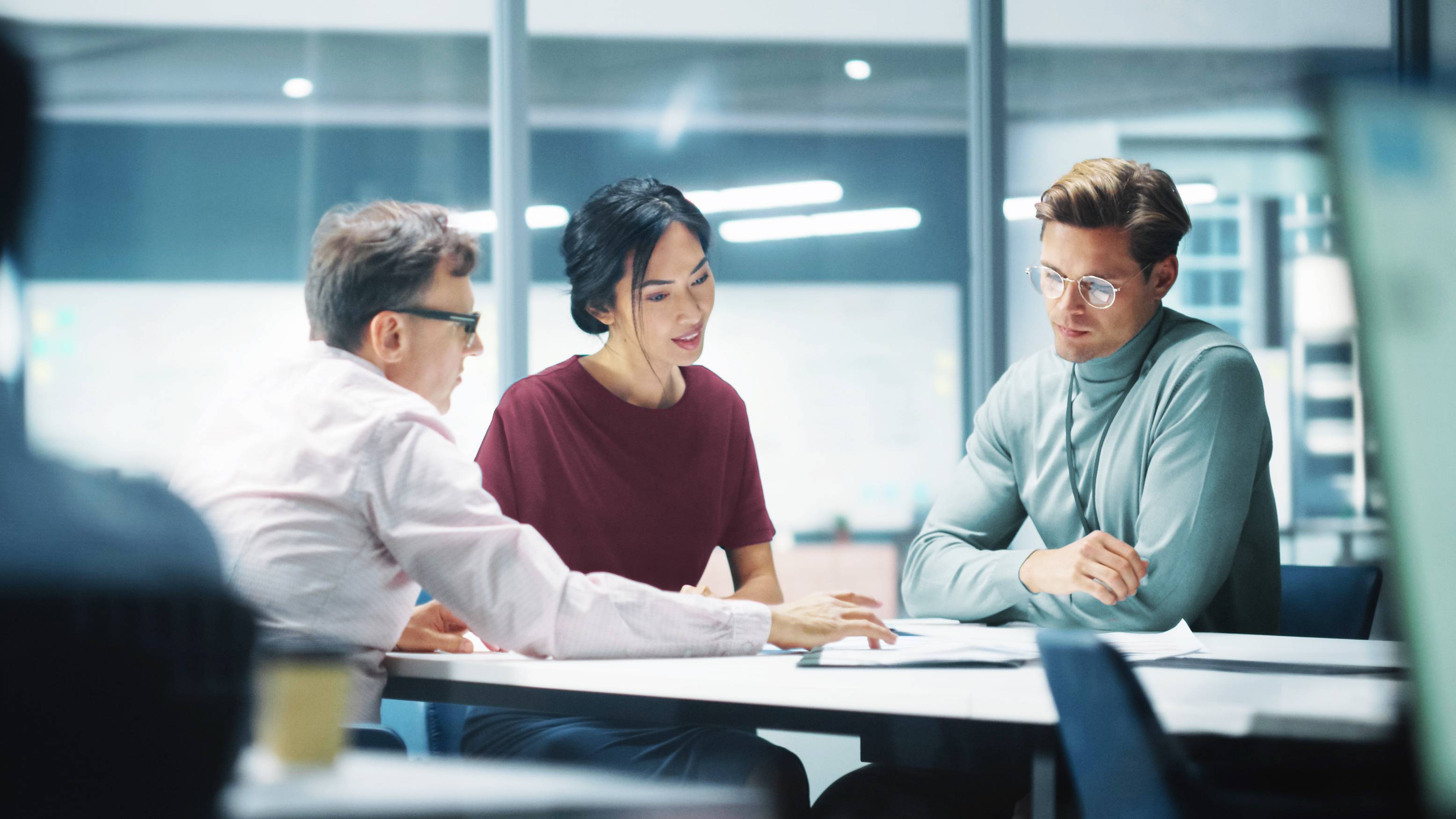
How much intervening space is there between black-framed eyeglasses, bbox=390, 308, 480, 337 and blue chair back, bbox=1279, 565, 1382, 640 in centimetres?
144

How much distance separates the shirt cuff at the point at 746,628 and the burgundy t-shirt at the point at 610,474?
48 centimetres

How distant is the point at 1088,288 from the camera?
6.61 feet

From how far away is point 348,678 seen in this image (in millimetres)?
708

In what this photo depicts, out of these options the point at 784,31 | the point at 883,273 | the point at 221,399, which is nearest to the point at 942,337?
the point at 883,273

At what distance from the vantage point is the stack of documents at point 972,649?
1.42m

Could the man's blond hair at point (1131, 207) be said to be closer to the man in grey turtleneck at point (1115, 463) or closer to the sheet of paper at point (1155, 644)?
the man in grey turtleneck at point (1115, 463)

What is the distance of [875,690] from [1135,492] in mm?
881

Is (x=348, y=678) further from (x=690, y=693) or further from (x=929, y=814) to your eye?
(x=929, y=814)

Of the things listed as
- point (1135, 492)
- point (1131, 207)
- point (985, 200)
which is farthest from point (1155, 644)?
point (985, 200)

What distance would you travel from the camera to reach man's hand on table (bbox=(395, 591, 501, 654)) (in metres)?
1.66

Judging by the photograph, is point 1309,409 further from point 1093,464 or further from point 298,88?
point 298,88

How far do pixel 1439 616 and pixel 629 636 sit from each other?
3.93 feet

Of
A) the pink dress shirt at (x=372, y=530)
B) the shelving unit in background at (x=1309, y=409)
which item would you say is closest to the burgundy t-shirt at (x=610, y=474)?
the pink dress shirt at (x=372, y=530)

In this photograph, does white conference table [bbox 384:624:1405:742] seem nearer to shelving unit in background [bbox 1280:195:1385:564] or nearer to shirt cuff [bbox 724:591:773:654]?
shirt cuff [bbox 724:591:773:654]
